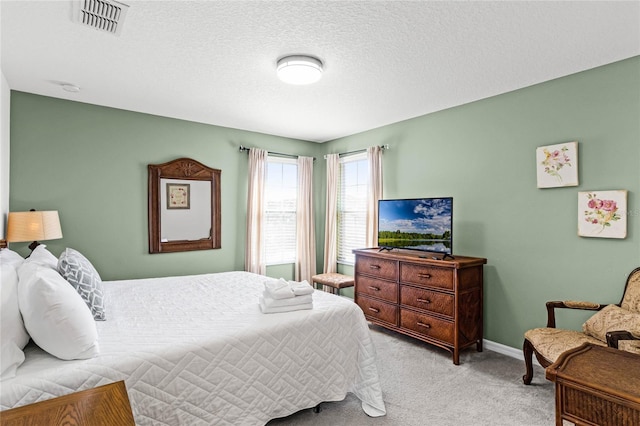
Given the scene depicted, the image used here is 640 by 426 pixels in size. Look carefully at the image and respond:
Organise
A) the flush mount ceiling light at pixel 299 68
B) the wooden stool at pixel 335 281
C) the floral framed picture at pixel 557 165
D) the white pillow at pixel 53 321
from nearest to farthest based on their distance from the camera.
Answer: the white pillow at pixel 53 321
the flush mount ceiling light at pixel 299 68
the floral framed picture at pixel 557 165
the wooden stool at pixel 335 281

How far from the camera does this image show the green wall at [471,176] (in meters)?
2.86

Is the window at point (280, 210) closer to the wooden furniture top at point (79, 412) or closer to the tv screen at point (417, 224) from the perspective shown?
the tv screen at point (417, 224)

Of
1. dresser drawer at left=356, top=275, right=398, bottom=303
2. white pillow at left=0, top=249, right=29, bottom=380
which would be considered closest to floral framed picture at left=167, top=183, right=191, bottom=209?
dresser drawer at left=356, top=275, right=398, bottom=303

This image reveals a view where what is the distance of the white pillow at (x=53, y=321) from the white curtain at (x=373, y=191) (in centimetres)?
364

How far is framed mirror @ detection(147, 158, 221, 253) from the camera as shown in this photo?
426 centimetres

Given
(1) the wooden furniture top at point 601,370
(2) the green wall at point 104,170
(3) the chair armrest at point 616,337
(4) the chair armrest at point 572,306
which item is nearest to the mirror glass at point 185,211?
(2) the green wall at point 104,170

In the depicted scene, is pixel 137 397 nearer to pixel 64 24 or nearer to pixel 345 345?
pixel 345 345

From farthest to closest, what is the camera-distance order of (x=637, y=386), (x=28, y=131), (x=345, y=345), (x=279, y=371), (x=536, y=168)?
(x=28, y=131), (x=536, y=168), (x=345, y=345), (x=279, y=371), (x=637, y=386)

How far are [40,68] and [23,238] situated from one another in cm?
149

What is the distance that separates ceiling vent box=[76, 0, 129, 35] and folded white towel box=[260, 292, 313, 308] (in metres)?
2.05

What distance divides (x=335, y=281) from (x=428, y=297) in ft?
5.09

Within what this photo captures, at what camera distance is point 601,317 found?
261 cm

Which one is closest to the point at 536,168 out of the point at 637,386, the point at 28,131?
the point at 637,386

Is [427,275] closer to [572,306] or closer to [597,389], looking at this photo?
[572,306]
